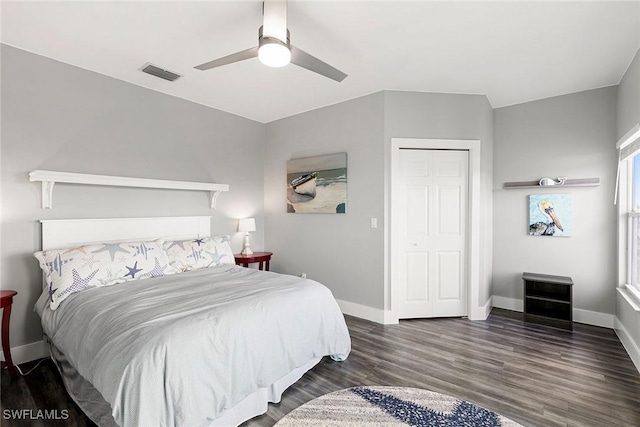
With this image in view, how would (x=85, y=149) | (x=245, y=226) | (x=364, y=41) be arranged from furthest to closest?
1. (x=245, y=226)
2. (x=85, y=149)
3. (x=364, y=41)

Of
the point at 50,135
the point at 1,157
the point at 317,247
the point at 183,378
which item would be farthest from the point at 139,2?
the point at 317,247

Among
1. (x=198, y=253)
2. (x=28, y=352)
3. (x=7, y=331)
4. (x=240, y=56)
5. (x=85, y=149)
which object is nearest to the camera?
(x=240, y=56)

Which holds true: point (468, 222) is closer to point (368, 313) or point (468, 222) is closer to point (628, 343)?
point (368, 313)

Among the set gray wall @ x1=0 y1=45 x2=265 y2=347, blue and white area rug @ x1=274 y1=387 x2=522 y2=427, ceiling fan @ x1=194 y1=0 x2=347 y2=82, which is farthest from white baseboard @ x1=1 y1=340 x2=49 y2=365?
ceiling fan @ x1=194 y1=0 x2=347 y2=82

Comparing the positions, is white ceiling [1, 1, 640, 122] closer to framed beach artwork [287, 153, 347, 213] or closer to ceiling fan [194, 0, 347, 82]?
ceiling fan [194, 0, 347, 82]

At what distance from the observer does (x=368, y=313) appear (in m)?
3.70

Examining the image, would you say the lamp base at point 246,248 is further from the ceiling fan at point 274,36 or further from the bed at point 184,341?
the ceiling fan at point 274,36

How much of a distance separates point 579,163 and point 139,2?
4651mm

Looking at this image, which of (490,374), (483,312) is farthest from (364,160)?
(490,374)

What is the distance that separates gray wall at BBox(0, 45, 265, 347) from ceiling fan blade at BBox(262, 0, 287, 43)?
2258 millimetres

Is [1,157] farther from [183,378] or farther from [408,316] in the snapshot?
[408,316]

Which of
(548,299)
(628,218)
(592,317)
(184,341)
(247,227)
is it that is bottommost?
(592,317)

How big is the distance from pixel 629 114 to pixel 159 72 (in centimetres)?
459

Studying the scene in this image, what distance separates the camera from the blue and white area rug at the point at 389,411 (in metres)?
1.91
